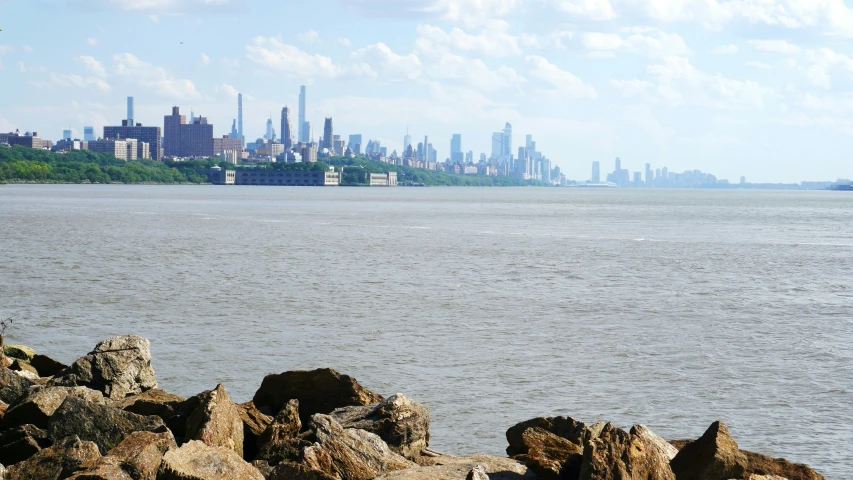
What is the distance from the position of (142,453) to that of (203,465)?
2.02 feet

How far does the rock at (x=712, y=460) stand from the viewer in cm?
888

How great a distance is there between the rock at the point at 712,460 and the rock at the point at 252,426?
4016 millimetres

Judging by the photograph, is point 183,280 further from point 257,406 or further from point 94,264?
point 257,406

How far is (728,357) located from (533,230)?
51.1 m

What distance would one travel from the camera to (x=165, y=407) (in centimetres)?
1055

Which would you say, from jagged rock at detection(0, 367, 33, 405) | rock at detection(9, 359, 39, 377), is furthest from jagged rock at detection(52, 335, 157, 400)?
rock at detection(9, 359, 39, 377)

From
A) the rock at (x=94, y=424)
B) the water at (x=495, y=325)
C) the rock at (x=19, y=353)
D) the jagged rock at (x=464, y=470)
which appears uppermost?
the rock at (x=94, y=424)

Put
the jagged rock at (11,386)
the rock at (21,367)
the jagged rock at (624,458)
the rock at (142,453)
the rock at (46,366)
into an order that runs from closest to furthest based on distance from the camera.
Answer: the rock at (142,453), the jagged rock at (624,458), the jagged rock at (11,386), the rock at (21,367), the rock at (46,366)

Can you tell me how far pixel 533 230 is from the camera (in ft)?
231

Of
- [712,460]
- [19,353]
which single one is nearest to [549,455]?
[712,460]

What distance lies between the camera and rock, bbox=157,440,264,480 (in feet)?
25.1

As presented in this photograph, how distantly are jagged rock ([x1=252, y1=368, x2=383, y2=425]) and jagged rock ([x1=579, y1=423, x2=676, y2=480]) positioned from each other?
3693 mm

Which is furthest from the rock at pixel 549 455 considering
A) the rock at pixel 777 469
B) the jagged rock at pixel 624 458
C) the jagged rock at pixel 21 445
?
the jagged rock at pixel 21 445

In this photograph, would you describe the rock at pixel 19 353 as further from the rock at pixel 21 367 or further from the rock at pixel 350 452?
the rock at pixel 350 452
